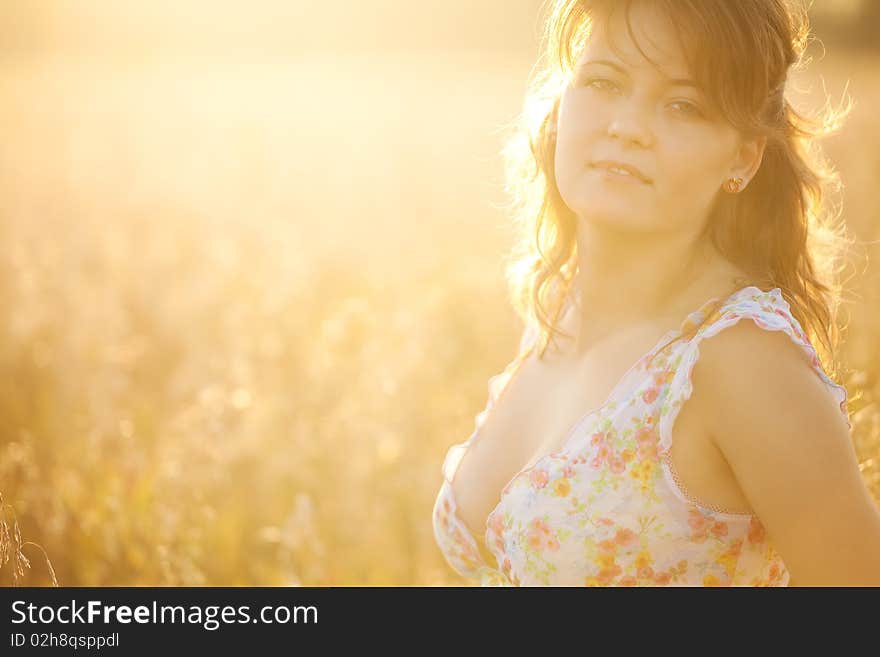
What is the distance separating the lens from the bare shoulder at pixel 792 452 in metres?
1.58

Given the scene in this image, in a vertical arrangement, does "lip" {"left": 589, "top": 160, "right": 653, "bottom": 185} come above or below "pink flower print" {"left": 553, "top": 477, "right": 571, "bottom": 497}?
above

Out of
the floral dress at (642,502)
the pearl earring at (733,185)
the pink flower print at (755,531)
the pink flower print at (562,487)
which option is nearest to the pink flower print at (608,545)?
the floral dress at (642,502)

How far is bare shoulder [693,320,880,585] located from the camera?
158 centimetres

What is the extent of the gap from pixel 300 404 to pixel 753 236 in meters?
2.79

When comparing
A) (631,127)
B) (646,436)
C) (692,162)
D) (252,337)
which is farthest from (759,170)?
(252,337)

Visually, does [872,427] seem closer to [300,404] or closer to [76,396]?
[300,404]

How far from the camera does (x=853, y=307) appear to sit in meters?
4.27

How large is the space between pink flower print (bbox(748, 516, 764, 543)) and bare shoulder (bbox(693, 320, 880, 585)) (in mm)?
84

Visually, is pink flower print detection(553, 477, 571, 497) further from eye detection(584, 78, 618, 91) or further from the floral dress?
eye detection(584, 78, 618, 91)

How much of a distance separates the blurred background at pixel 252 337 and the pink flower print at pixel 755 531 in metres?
0.61

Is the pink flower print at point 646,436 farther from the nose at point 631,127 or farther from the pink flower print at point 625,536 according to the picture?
the nose at point 631,127

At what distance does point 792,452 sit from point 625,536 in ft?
1.15

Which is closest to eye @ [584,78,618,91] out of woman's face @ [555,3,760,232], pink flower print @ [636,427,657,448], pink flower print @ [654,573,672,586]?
woman's face @ [555,3,760,232]

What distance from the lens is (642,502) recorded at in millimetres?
1742
